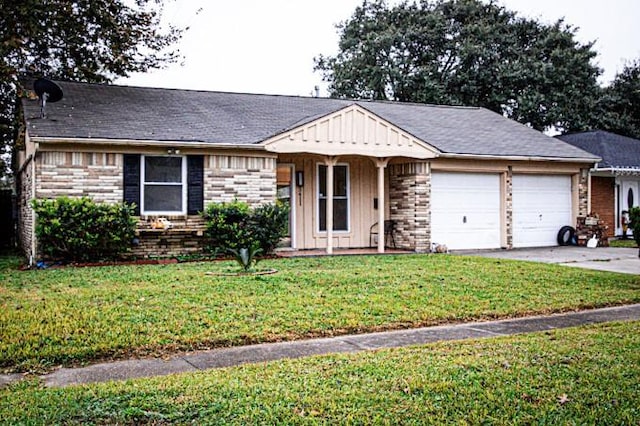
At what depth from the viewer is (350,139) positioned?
1455 centimetres

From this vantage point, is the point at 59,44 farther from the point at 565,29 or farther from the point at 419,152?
the point at 565,29

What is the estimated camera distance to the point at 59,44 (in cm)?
2078

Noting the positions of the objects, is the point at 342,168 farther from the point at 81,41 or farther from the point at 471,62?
the point at 471,62

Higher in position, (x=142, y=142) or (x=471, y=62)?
(x=471, y=62)

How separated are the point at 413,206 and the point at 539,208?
178 inches

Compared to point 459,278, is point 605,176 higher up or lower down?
higher up

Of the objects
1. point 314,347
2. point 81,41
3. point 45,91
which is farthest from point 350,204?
point 81,41

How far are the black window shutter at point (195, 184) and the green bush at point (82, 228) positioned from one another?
5.09ft

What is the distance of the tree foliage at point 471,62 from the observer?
30.4 metres

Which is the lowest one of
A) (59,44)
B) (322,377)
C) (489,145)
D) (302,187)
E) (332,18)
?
(322,377)

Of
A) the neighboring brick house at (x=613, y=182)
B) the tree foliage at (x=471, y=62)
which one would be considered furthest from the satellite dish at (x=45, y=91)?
the tree foliage at (x=471, y=62)

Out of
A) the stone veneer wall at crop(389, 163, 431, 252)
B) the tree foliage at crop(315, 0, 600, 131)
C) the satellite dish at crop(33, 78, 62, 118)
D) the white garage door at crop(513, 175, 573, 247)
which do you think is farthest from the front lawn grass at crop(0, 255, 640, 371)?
the tree foliage at crop(315, 0, 600, 131)

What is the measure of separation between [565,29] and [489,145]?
61.0 feet

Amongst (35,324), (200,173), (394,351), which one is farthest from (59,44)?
(394,351)
